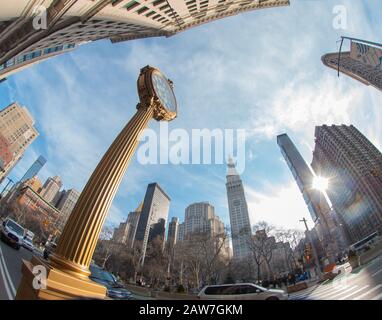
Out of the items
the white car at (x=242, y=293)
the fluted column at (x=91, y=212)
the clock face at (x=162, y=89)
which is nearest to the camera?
the fluted column at (x=91, y=212)

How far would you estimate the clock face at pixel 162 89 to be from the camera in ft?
27.9

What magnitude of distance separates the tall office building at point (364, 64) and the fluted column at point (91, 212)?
16.6 meters

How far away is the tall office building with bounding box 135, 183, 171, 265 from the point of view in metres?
87.7

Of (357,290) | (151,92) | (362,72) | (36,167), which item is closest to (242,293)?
(357,290)

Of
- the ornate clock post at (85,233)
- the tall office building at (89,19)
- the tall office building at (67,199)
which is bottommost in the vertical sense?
the ornate clock post at (85,233)

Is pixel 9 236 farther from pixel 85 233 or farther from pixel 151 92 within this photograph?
pixel 151 92

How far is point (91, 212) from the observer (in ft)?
14.3

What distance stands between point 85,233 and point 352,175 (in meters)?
84.7

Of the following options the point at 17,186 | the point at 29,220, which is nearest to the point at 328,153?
the point at 29,220

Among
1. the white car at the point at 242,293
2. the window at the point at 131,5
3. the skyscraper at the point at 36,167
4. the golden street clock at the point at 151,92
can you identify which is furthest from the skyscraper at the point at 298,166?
the skyscraper at the point at 36,167

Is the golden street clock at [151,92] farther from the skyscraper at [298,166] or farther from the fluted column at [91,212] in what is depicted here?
the skyscraper at [298,166]

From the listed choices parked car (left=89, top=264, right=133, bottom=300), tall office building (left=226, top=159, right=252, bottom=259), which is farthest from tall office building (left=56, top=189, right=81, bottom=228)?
parked car (left=89, top=264, right=133, bottom=300)

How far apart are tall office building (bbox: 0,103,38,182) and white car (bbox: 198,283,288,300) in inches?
3186
